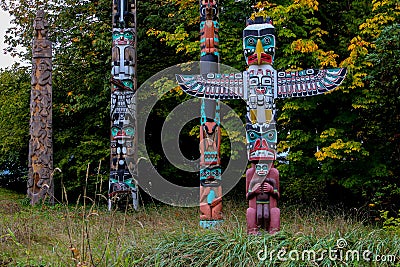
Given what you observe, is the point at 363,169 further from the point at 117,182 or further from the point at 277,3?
the point at 117,182

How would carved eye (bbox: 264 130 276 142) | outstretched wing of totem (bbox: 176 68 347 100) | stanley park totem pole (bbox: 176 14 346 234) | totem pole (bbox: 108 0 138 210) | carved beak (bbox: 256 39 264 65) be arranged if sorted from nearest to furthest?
1. stanley park totem pole (bbox: 176 14 346 234)
2. carved eye (bbox: 264 130 276 142)
3. outstretched wing of totem (bbox: 176 68 347 100)
4. carved beak (bbox: 256 39 264 65)
5. totem pole (bbox: 108 0 138 210)

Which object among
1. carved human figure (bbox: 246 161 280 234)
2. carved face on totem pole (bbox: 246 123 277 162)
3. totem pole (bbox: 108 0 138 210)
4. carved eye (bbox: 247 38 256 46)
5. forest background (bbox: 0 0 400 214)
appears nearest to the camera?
carved human figure (bbox: 246 161 280 234)

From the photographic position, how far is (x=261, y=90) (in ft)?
23.4

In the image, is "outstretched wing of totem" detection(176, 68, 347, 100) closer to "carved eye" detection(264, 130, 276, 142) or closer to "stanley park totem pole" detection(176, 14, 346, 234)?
"stanley park totem pole" detection(176, 14, 346, 234)

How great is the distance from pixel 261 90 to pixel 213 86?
704 millimetres

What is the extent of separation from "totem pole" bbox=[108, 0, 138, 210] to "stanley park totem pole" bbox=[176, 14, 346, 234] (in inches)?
136

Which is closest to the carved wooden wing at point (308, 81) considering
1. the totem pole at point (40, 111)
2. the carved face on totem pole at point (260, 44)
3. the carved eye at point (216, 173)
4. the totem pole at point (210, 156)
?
the carved face on totem pole at point (260, 44)

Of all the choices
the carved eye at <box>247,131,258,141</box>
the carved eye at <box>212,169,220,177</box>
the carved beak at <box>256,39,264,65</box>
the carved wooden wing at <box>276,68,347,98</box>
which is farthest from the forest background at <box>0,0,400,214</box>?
the carved eye at <box>247,131,258,141</box>

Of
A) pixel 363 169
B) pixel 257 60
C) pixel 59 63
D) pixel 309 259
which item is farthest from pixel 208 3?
pixel 59 63

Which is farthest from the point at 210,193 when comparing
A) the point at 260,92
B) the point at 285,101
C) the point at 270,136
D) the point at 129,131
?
the point at 285,101

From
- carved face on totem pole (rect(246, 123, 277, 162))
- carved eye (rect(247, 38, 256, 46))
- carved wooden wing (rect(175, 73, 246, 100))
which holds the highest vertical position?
carved eye (rect(247, 38, 256, 46))

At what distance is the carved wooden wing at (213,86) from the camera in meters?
7.24

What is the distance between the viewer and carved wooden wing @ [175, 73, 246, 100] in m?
7.24

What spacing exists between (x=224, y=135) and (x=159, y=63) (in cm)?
346
